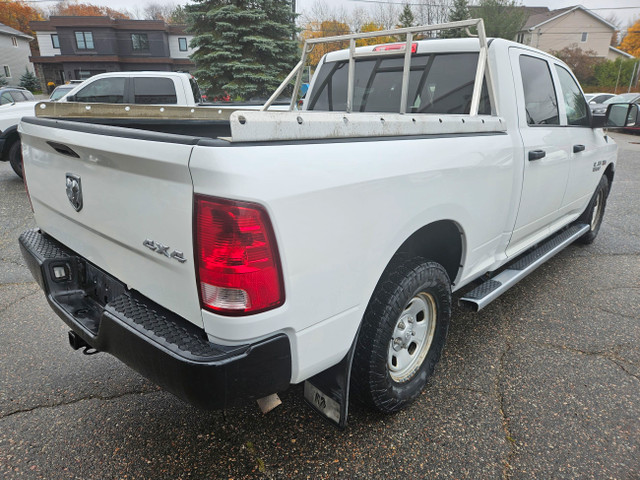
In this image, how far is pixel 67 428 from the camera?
2330 millimetres

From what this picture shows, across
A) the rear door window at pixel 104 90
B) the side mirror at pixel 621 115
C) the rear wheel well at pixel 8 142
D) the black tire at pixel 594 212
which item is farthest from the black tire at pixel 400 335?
the rear door window at pixel 104 90

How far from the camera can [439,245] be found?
2.65 metres

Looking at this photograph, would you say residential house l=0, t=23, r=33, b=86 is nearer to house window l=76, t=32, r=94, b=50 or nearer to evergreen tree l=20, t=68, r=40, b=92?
evergreen tree l=20, t=68, r=40, b=92

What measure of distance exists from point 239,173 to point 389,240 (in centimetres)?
82

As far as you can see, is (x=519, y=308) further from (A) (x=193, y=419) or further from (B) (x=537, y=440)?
(A) (x=193, y=419)

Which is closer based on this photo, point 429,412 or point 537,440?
point 537,440

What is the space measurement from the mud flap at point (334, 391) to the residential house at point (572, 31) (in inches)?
2266

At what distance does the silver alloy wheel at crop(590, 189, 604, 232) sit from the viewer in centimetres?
512

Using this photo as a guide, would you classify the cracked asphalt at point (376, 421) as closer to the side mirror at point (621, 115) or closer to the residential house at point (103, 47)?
the side mirror at point (621, 115)

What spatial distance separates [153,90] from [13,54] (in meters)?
50.0

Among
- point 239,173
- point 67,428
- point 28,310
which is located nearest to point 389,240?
point 239,173

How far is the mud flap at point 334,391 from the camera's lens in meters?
1.96

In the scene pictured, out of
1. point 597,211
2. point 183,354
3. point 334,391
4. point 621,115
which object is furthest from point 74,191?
point 597,211

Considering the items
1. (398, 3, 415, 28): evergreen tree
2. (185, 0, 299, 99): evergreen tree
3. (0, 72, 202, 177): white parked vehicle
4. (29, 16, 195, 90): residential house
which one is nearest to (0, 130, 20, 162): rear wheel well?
(0, 72, 202, 177): white parked vehicle
